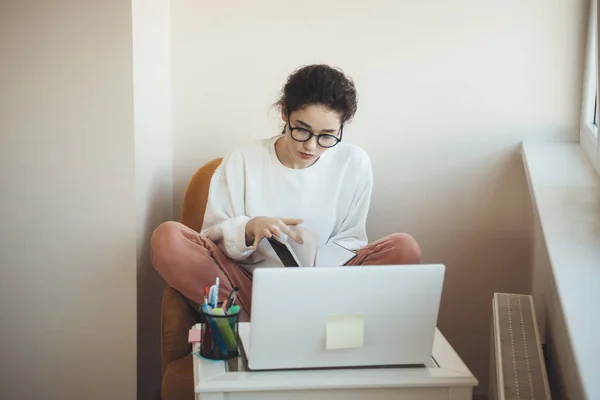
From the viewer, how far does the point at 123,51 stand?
2209 mm

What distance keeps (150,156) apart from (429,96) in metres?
0.88

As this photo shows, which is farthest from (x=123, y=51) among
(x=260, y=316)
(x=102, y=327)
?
(x=260, y=316)

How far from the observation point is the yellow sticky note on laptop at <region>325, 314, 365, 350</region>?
5.00ft

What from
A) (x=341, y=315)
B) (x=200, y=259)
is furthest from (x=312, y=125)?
(x=341, y=315)

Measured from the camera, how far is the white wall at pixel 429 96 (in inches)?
100

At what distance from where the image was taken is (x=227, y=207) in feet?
7.47

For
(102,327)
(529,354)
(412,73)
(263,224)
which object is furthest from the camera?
(412,73)

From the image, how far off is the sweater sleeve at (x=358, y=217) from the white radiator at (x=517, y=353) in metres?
0.43

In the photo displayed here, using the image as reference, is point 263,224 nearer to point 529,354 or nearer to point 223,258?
point 223,258

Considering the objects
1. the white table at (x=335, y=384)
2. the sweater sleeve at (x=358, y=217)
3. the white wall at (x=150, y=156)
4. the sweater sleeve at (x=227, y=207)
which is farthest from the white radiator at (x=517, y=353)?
the white wall at (x=150, y=156)

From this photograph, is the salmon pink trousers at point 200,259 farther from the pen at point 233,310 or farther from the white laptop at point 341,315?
the white laptop at point 341,315

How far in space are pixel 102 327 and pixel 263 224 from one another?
621 mm

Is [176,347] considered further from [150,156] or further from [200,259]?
[150,156]

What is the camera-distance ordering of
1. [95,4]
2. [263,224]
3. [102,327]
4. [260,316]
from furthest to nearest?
[102,327]
[95,4]
[263,224]
[260,316]
